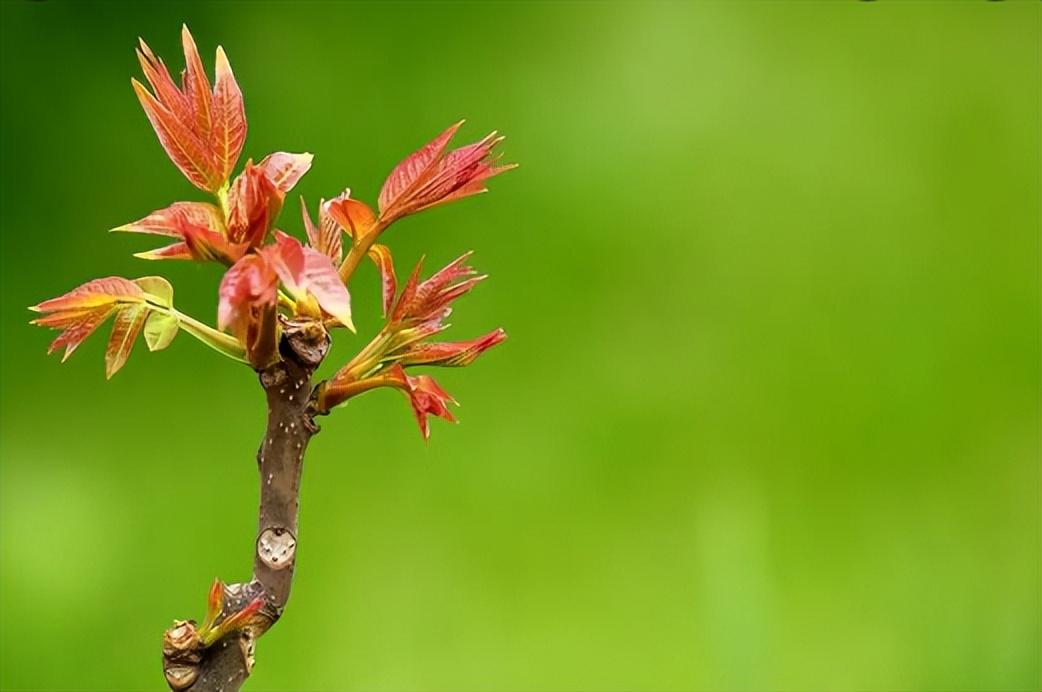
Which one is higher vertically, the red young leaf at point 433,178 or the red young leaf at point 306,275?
the red young leaf at point 433,178

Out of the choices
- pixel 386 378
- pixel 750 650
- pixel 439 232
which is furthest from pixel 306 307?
pixel 439 232

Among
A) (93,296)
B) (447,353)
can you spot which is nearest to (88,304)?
(93,296)

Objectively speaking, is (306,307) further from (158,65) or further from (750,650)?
(750,650)

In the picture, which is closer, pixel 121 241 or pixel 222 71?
pixel 222 71

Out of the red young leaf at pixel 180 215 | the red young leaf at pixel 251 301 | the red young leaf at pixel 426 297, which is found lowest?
the red young leaf at pixel 426 297

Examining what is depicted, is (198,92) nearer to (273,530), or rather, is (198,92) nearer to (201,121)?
(201,121)
